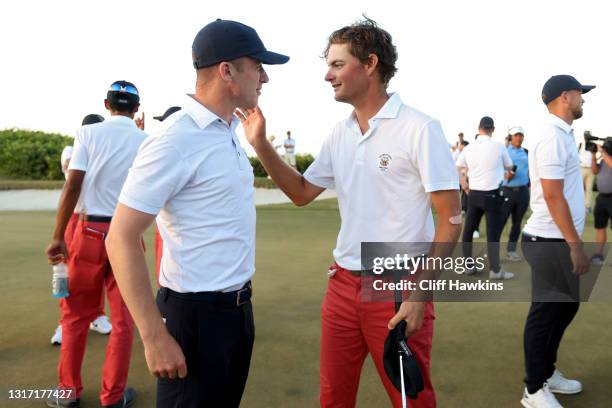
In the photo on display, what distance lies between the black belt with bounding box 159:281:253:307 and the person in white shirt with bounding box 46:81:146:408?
5.26 feet

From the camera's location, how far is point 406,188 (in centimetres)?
242

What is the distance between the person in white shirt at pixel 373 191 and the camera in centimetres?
229

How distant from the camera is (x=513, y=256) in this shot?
27.2 feet

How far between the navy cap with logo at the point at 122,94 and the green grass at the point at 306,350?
2.05 metres

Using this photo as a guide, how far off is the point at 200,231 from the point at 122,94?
7.04 ft

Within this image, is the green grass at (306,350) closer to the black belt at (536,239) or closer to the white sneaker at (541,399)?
the white sneaker at (541,399)

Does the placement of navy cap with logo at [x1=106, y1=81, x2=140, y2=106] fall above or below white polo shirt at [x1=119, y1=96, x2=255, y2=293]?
above

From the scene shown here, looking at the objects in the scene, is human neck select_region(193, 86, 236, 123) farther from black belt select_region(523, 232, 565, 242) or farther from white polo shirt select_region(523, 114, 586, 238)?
black belt select_region(523, 232, 565, 242)

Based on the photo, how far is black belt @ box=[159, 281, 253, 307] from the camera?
1978 millimetres

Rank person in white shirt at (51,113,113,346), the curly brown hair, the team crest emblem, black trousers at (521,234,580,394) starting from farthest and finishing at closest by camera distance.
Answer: person in white shirt at (51,113,113,346) < black trousers at (521,234,580,394) < the curly brown hair < the team crest emblem

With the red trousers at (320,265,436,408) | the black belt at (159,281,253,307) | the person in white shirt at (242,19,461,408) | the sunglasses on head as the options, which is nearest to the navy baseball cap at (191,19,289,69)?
the person in white shirt at (242,19,461,408)

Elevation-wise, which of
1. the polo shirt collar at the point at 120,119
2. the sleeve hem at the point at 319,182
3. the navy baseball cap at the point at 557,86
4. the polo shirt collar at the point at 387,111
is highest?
the navy baseball cap at the point at 557,86

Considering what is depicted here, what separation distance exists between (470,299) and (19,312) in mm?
4896

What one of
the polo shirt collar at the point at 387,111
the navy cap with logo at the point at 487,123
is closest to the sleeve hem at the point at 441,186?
the polo shirt collar at the point at 387,111
